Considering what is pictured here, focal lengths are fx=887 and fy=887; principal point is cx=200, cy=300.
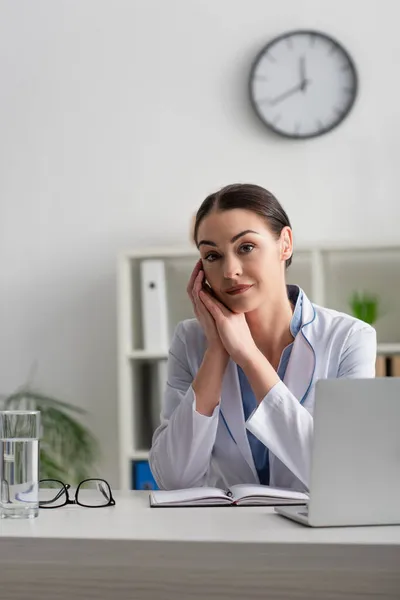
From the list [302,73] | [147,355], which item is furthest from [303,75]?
[147,355]

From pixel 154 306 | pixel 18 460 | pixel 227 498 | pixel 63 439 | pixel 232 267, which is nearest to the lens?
pixel 18 460

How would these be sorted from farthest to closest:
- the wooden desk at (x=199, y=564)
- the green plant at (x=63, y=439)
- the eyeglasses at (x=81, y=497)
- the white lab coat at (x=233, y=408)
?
the green plant at (x=63, y=439), the white lab coat at (x=233, y=408), the eyeglasses at (x=81, y=497), the wooden desk at (x=199, y=564)

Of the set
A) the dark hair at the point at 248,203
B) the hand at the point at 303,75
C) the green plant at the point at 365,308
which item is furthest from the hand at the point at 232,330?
the hand at the point at 303,75

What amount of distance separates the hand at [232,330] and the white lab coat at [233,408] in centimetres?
9

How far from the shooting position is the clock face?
348cm

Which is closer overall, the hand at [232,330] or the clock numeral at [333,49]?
the hand at [232,330]

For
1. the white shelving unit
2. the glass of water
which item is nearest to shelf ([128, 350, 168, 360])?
the white shelving unit

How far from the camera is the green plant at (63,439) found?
3.43 m

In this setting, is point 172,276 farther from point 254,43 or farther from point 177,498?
point 177,498

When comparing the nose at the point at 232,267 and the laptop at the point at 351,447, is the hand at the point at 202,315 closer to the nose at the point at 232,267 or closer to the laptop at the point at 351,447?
the nose at the point at 232,267

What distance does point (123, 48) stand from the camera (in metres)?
3.62

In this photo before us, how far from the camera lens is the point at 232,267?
1.99 metres

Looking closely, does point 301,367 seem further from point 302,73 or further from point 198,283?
point 302,73

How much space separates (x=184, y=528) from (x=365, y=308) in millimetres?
2153
